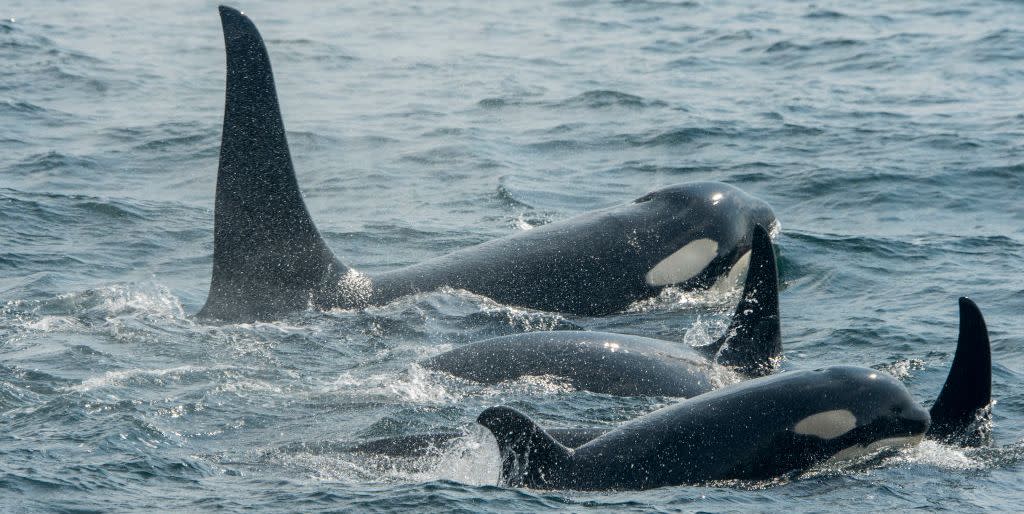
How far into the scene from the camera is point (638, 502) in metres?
8.11

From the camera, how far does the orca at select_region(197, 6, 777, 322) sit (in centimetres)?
1170

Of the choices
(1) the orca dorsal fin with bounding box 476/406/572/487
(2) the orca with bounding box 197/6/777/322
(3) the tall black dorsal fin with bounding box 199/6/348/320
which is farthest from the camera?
(2) the orca with bounding box 197/6/777/322

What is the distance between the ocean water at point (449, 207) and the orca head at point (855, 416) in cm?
16

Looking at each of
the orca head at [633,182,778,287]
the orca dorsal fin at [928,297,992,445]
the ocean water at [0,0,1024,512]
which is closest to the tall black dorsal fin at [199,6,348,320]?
the ocean water at [0,0,1024,512]

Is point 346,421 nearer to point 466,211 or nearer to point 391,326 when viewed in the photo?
point 391,326

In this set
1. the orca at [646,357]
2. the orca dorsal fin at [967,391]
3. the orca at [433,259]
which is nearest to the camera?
the orca dorsal fin at [967,391]

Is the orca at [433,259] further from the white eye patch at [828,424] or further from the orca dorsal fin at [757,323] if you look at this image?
the white eye patch at [828,424]

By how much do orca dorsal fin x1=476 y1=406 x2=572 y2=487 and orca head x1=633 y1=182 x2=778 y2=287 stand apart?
16.5 feet

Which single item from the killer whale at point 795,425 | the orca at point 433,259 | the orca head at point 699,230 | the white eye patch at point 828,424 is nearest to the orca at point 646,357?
the killer whale at point 795,425

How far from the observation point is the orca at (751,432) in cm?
822

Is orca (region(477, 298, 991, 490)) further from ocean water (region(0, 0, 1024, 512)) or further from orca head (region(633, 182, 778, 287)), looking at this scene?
orca head (region(633, 182, 778, 287))

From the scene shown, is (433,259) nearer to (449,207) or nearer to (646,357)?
(646,357)

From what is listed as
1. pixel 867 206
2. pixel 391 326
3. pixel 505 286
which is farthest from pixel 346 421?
pixel 867 206

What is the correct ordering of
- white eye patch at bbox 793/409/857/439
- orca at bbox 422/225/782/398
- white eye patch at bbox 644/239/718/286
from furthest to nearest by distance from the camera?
1. white eye patch at bbox 644/239/718/286
2. orca at bbox 422/225/782/398
3. white eye patch at bbox 793/409/857/439
